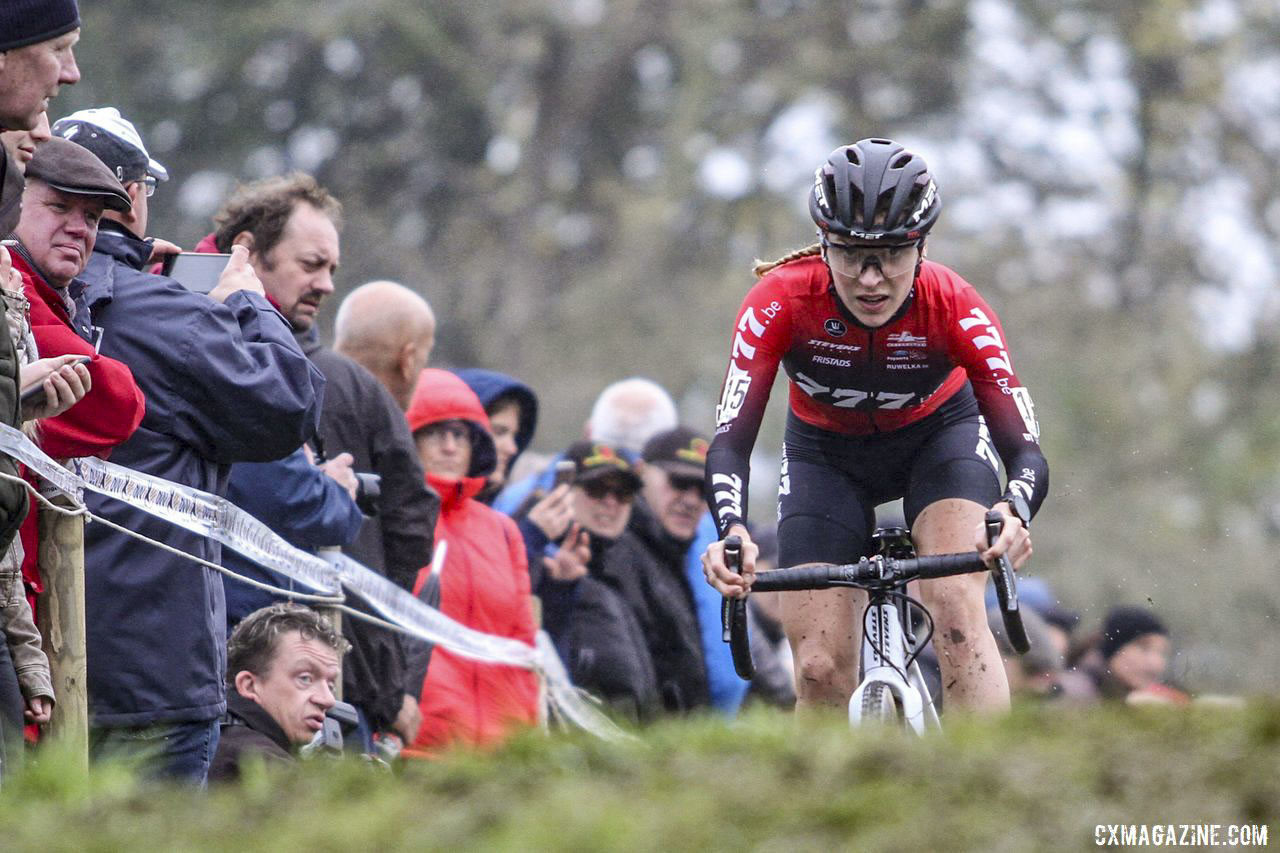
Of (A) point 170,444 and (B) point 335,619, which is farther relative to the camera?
(B) point 335,619

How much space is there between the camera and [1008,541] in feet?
20.4

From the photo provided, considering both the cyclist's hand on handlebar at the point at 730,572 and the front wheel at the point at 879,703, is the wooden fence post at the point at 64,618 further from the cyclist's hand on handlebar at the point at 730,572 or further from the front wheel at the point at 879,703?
the front wheel at the point at 879,703

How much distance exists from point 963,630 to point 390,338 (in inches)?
115

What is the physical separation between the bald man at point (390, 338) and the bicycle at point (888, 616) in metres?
2.30

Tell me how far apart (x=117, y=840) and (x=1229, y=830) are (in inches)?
69.0

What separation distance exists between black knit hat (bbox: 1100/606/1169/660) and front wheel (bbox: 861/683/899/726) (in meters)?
5.40

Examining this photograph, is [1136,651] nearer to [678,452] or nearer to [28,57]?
[678,452]

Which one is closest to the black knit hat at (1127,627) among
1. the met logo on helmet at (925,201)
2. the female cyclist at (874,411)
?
the female cyclist at (874,411)

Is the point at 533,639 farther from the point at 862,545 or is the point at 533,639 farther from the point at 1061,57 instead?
the point at 1061,57

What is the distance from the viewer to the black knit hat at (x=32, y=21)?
5.38 meters

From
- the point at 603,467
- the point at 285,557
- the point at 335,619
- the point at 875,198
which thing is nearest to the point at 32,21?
the point at 285,557

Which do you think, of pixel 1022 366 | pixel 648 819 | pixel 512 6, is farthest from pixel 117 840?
pixel 1022 366

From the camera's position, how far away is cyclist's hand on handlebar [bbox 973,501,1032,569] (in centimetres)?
618

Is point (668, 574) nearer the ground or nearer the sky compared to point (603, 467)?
nearer the ground
